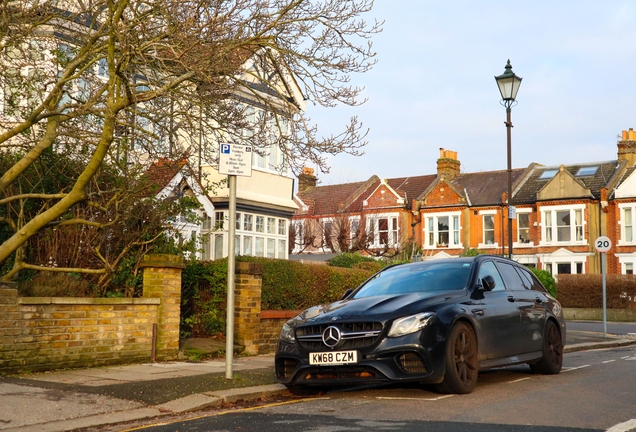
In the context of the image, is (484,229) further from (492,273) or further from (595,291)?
(492,273)

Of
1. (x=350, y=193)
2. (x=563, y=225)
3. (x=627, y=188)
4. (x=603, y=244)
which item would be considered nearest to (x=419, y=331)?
(x=603, y=244)

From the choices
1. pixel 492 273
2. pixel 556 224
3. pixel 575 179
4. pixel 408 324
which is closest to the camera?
pixel 408 324

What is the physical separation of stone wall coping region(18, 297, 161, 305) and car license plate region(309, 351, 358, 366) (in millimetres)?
Result: 3766

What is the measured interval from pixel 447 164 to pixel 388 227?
5972mm

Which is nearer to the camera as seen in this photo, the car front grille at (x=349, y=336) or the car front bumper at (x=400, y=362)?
the car front bumper at (x=400, y=362)

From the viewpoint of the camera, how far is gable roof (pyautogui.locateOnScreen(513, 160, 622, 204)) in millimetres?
44062

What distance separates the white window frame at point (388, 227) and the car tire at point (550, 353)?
38.6 metres

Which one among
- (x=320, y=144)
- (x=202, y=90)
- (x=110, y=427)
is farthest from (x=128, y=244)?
(x=110, y=427)

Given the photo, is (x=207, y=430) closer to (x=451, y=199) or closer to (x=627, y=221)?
(x=627, y=221)

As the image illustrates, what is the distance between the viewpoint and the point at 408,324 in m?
7.88

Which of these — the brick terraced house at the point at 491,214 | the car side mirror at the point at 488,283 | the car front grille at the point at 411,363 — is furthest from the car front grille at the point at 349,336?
the brick terraced house at the point at 491,214

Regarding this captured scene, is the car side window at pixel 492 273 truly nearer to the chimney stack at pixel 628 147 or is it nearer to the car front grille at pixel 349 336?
the car front grille at pixel 349 336

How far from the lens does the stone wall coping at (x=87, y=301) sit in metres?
9.56

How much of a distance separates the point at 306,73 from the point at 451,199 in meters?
38.3
